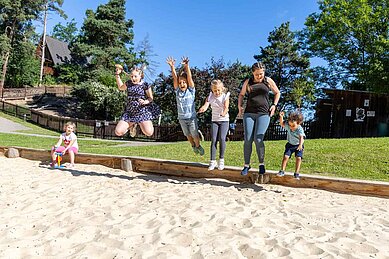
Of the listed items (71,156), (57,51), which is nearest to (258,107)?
(71,156)

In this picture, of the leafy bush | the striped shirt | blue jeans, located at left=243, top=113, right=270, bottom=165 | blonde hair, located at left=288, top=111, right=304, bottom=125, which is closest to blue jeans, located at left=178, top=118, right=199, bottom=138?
the striped shirt

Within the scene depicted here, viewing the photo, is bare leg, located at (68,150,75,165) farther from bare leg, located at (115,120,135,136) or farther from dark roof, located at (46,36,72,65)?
dark roof, located at (46,36,72,65)

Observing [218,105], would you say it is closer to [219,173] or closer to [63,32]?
[219,173]

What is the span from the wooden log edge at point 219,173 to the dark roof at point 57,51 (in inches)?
1856

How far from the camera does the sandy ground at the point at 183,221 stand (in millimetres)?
3096

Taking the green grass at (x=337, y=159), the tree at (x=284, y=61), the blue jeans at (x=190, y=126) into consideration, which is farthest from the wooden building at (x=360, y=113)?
the blue jeans at (x=190, y=126)

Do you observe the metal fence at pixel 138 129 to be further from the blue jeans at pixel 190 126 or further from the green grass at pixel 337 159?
the blue jeans at pixel 190 126

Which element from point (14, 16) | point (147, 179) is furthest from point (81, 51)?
point (147, 179)

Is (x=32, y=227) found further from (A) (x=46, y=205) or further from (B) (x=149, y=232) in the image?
(B) (x=149, y=232)

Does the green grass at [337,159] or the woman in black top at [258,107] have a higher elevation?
the woman in black top at [258,107]

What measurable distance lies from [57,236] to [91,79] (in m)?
34.5

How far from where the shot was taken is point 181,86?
5781 mm

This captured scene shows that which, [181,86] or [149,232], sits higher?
[181,86]

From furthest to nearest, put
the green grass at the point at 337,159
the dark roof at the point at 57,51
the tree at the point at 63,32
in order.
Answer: the tree at the point at 63,32 → the dark roof at the point at 57,51 → the green grass at the point at 337,159
